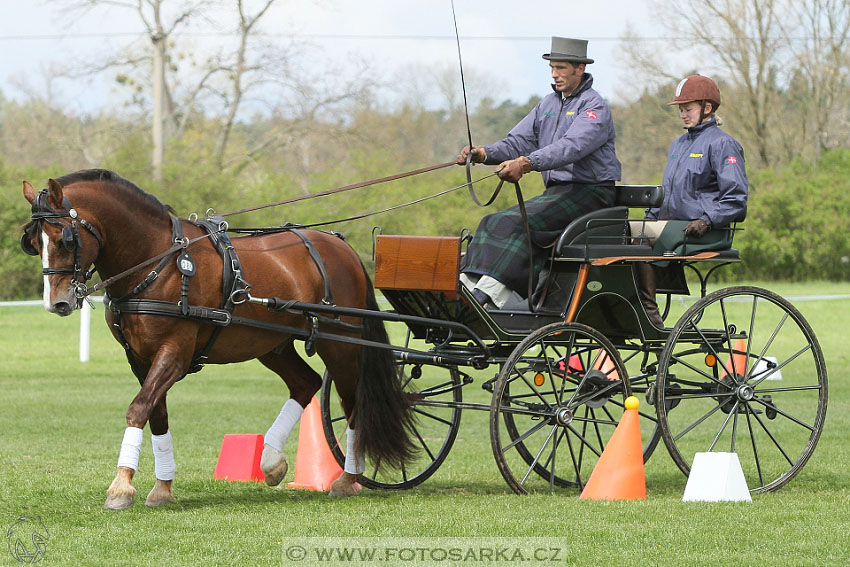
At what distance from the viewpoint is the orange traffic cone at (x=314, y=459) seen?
271 inches

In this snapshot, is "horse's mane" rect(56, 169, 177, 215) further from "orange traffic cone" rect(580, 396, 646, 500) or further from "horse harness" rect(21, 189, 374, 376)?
Result: "orange traffic cone" rect(580, 396, 646, 500)

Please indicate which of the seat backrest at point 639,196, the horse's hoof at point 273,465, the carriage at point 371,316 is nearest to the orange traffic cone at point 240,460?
the carriage at point 371,316

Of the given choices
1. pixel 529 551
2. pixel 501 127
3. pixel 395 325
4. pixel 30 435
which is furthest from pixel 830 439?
pixel 501 127

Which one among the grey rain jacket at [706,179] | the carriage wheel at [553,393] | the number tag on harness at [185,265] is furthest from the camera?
the grey rain jacket at [706,179]

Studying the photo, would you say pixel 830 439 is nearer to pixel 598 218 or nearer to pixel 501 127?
pixel 598 218

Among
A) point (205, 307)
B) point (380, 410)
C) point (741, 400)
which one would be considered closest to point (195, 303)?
point (205, 307)

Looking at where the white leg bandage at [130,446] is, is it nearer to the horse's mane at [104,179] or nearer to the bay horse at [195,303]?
the bay horse at [195,303]

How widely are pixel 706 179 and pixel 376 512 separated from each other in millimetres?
2937

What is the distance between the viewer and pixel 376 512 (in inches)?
218

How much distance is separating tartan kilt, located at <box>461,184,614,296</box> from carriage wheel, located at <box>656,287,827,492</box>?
89 cm

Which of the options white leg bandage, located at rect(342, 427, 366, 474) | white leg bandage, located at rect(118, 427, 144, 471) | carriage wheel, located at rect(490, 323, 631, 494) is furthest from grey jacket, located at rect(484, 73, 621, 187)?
white leg bandage, located at rect(118, 427, 144, 471)

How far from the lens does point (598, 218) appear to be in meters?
6.55

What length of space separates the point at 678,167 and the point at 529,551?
3.21 m

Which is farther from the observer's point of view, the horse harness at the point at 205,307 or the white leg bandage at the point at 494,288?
the white leg bandage at the point at 494,288
